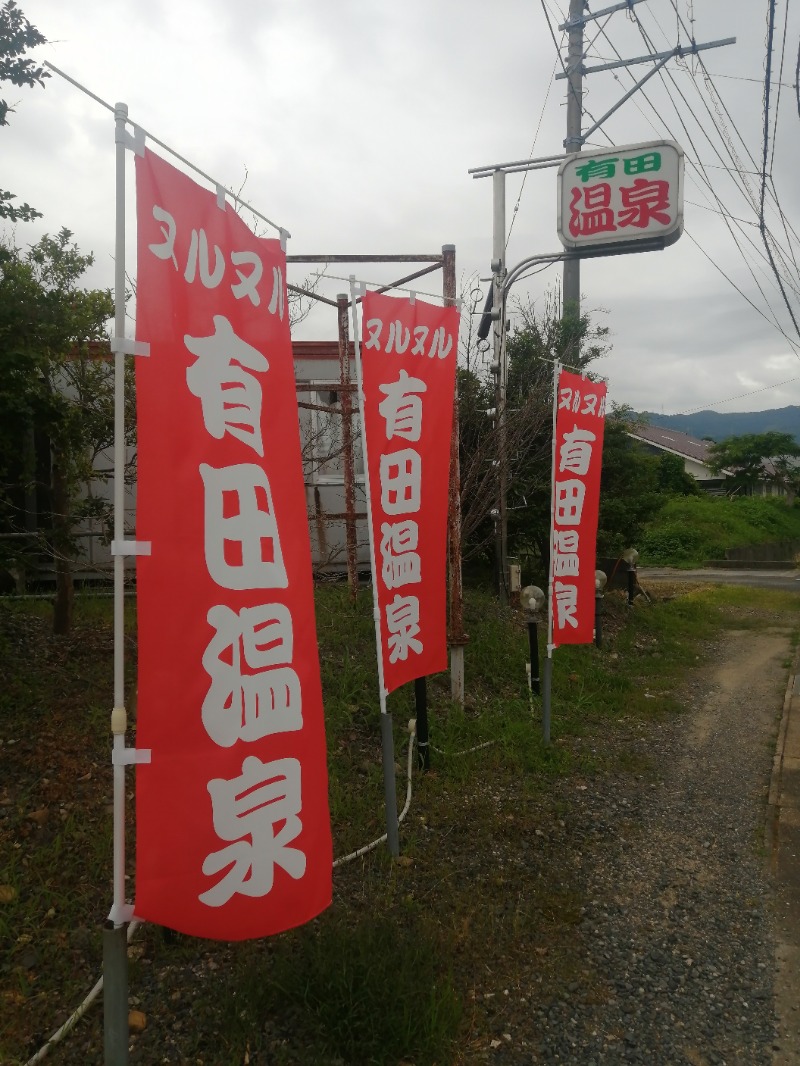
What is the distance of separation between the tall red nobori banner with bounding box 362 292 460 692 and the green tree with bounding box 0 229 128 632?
2.14 metres

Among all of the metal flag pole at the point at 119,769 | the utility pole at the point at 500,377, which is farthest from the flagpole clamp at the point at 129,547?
the utility pole at the point at 500,377

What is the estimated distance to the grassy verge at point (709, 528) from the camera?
26031mm

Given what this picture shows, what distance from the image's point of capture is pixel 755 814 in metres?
5.54

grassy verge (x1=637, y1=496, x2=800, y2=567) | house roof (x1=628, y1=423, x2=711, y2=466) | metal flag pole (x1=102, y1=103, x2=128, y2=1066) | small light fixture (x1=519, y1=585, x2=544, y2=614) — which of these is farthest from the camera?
house roof (x1=628, y1=423, x2=711, y2=466)

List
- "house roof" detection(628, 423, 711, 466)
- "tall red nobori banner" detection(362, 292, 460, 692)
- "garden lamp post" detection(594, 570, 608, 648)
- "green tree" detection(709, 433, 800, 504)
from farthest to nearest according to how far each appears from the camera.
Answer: "house roof" detection(628, 423, 711, 466)
"green tree" detection(709, 433, 800, 504)
"garden lamp post" detection(594, 570, 608, 648)
"tall red nobori banner" detection(362, 292, 460, 692)

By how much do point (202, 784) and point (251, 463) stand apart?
43.5 inches

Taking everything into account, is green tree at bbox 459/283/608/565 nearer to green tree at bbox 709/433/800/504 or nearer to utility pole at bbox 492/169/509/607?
utility pole at bbox 492/169/509/607

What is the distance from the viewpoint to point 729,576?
71.9 ft

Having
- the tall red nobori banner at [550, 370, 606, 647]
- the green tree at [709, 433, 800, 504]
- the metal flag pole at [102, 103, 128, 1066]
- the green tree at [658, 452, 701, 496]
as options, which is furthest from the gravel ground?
the green tree at [709, 433, 800, 504]

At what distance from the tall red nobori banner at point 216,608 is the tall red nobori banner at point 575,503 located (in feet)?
13.1

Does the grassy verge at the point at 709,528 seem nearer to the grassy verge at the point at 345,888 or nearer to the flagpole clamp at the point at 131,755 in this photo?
the grassy verge at the point at 345,888

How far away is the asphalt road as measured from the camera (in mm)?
19656

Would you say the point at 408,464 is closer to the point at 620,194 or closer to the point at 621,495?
the point at 620,194

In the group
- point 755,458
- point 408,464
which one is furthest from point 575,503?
point 755,458
